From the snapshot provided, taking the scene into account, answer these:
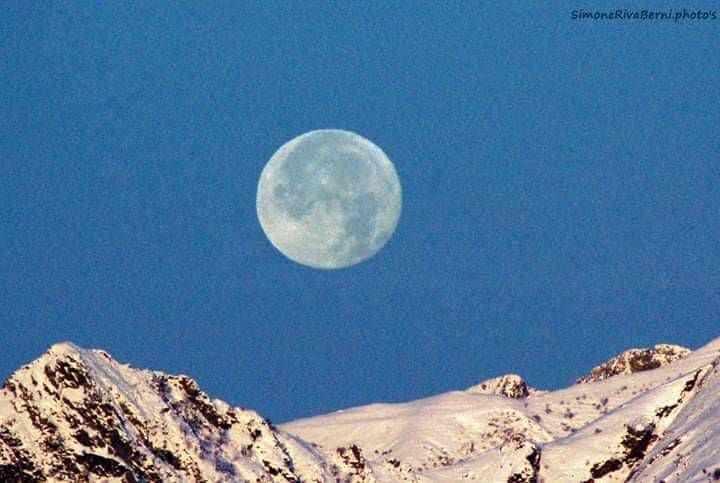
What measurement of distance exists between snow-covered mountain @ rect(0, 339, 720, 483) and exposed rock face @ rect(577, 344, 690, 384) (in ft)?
60.2

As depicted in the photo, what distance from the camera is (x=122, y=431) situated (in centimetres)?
3397

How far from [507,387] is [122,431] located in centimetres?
4568

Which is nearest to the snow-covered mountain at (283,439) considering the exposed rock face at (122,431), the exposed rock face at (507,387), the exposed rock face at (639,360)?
the exposed rock face at (122,431)

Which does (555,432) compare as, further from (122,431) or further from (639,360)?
(122,431)

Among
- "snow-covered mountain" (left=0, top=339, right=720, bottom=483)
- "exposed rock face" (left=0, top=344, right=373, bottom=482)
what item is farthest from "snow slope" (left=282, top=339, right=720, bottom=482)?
"exposed rock face" (left=0, top=344, right=373, bottom=482)

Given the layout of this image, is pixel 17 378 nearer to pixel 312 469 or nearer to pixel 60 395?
pixel 60 395

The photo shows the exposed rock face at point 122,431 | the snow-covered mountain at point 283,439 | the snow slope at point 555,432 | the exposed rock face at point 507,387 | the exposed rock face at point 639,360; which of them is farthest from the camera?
the exposed rock face at point 639,360

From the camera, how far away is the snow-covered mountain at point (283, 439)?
33.3 meters

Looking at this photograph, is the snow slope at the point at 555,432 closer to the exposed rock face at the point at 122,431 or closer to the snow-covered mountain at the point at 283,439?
the snow-covered mountain at the point at 283,439

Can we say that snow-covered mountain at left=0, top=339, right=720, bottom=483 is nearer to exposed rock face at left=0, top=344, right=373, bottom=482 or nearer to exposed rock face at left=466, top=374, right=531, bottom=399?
exposed rock face at left=0, top=344, right=373, bottom=482

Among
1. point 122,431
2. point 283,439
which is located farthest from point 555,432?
point 122,431

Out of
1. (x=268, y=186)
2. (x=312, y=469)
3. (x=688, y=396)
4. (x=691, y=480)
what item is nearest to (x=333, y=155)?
(x=268, y=186)

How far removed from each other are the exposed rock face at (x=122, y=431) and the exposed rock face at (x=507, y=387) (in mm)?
37344

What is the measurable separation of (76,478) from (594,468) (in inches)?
851
